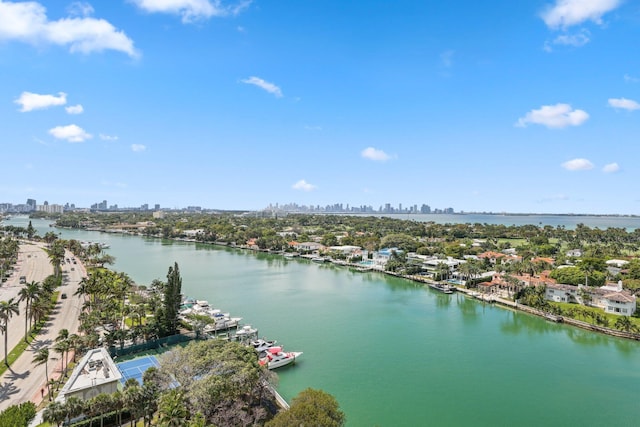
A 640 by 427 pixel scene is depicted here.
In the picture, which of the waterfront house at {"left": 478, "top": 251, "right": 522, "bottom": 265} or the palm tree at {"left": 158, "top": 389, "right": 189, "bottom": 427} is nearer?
the palm tree at {"left": 158, "top": 389, "right": 189, "bottom": 427}

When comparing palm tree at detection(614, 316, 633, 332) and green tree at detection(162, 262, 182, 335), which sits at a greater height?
green tree at detection(162, 262, 182, 335)

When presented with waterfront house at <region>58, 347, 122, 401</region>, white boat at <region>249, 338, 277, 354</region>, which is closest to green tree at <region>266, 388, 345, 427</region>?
waterfront house at <region>58, 347, 122, 401</region>

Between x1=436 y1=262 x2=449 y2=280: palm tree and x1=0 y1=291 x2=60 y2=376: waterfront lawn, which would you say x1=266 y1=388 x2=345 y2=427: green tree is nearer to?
x1=0 y1=291 x2=60 y2=376: waterfront lawn

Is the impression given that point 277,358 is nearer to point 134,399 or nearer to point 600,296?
point 134,399

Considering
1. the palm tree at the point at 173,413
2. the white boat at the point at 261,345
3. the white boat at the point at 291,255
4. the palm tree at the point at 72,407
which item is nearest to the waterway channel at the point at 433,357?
the white boat at the point at 261,345

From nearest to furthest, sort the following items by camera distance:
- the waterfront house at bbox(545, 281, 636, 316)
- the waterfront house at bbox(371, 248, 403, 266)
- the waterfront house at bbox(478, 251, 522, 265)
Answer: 1. the waterfront house at bbox(545, 281, 636, 316)
2. the waterfront house at bbox(478, 251, 522, 265)
3. the waterfront house at bbox(371, 248, 403, 266)

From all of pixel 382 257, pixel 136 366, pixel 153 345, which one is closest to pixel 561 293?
pixel 382 257

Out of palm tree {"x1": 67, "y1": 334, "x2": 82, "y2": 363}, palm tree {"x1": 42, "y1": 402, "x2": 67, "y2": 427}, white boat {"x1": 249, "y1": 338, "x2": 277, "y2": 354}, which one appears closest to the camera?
palm tree {"x1": 42, "y1": 402, "x2": 67, "y2": 427}
